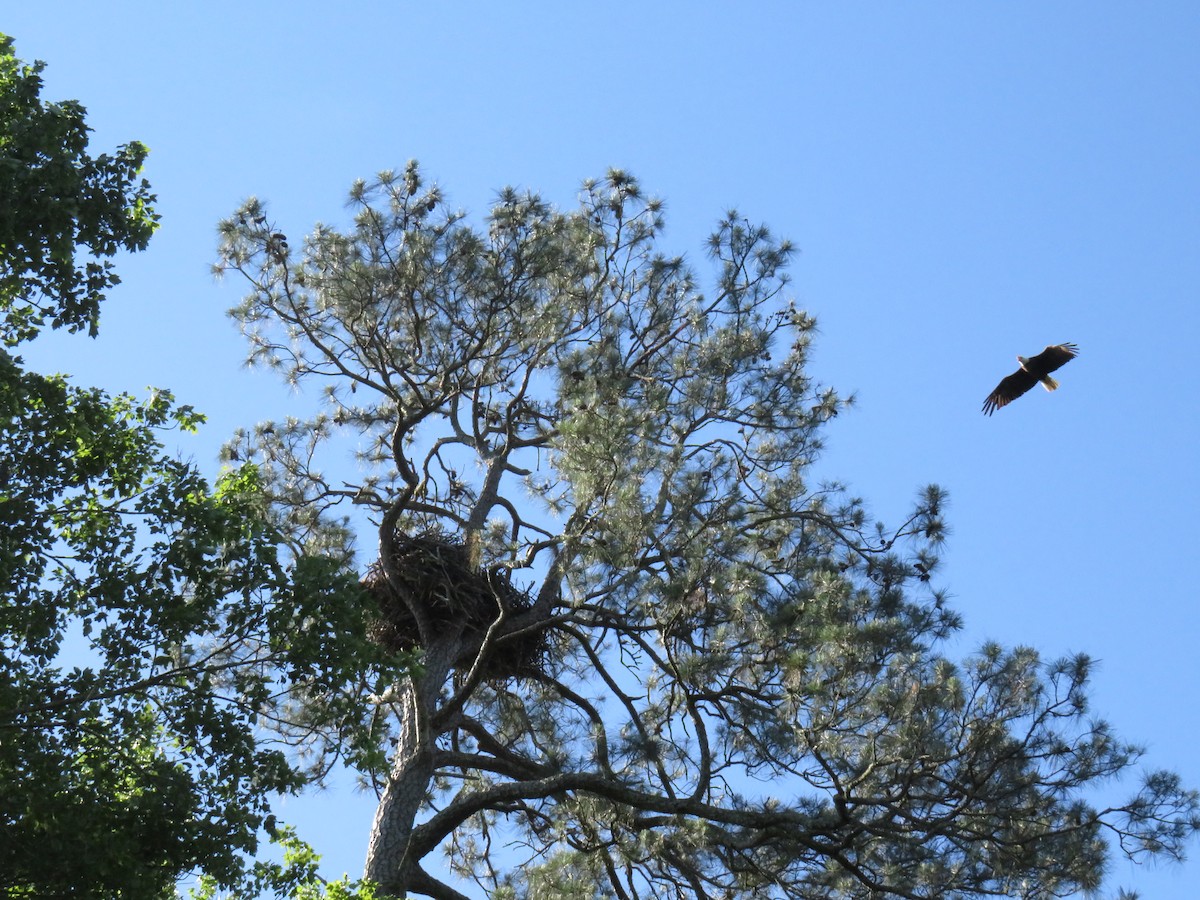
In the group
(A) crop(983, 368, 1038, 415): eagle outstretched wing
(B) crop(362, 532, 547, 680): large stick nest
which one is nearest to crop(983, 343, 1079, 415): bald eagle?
(A) crop(983, 368, 1038, 415): eagle outstretched wing

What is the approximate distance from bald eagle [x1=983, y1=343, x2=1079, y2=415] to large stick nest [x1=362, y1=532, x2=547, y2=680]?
11.3 ft

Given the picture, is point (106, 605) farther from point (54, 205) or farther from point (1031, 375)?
point (1031, 375)

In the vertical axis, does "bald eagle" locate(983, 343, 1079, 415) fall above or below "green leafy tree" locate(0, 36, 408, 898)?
above

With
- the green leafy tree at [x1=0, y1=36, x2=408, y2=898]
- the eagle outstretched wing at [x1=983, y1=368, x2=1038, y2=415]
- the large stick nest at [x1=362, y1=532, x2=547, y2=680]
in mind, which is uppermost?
the eagle outstretched wing at [x1=983, y1=368, x2=1038, y2=415]

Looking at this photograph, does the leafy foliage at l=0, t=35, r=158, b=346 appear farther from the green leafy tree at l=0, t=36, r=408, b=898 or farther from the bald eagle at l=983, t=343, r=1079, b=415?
the bald eagle at l=983, t=343, r=1079, b=415

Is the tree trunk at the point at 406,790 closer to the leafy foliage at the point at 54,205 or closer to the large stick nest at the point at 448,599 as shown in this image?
the large stick nest at the point at 448,599

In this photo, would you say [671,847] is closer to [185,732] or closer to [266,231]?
[185,732]

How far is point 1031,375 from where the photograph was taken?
9938 millimetres

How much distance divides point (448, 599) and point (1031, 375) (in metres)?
4.11

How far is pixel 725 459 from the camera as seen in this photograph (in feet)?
32.6

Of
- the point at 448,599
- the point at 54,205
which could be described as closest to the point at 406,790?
the point at 448,599

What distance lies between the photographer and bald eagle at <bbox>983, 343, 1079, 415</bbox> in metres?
9.87

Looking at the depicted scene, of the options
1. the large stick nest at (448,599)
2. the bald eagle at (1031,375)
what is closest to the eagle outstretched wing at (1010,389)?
the bald eagle at (1031,375)

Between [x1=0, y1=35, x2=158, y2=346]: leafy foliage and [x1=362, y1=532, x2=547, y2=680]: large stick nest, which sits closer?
[x1=0, y1=35, x2=158, y2=346]: leafy foliage
